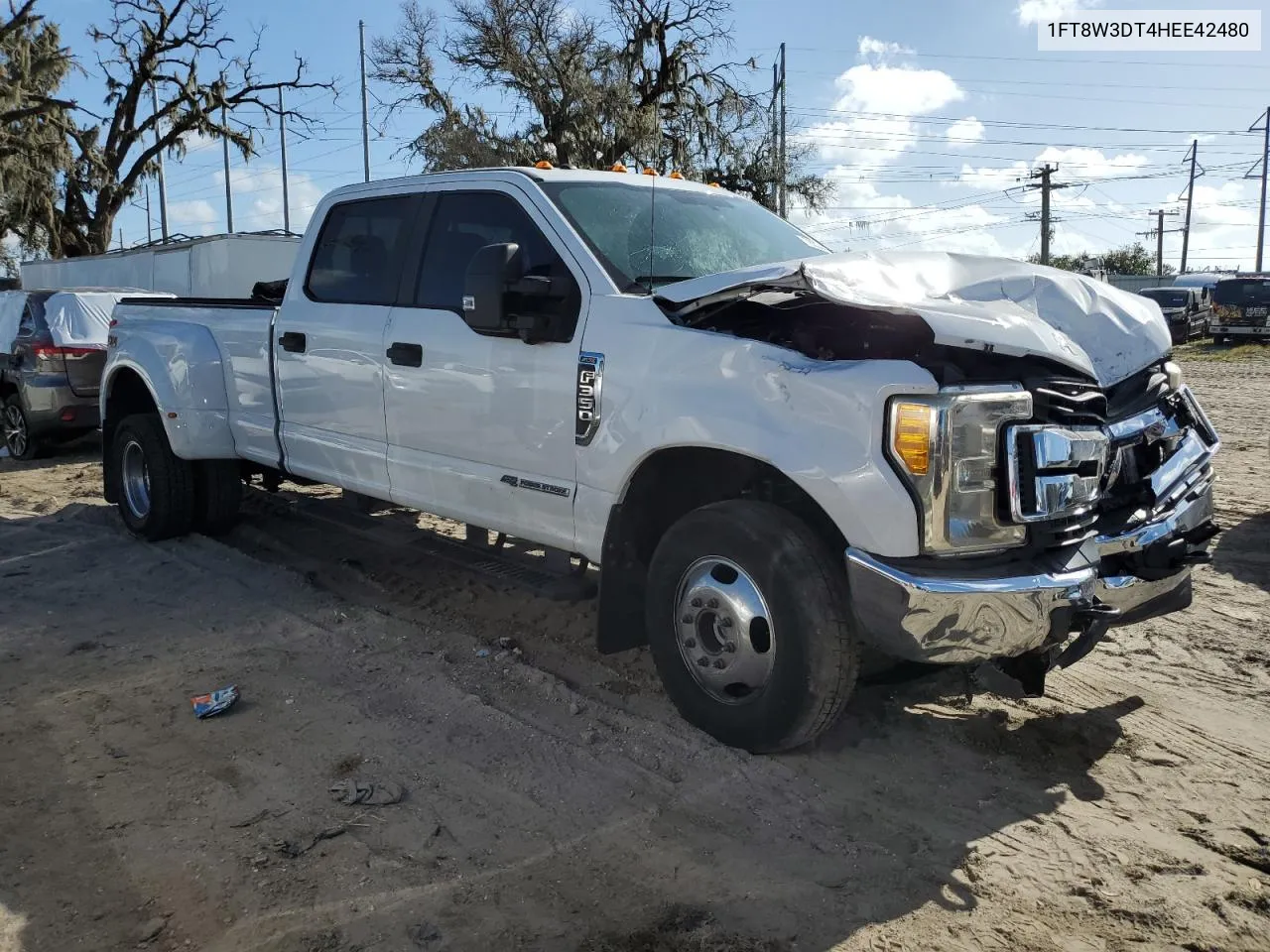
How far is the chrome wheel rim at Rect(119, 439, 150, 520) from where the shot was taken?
7078mm

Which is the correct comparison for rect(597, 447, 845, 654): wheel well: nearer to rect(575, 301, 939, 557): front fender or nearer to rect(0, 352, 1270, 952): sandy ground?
rect(575, 301, 939, 557): front fender

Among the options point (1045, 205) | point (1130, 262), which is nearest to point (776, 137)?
point (1045, 205)

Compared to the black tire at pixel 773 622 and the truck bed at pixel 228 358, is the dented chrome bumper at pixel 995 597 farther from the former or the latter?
the truck bed at pixel 228 358

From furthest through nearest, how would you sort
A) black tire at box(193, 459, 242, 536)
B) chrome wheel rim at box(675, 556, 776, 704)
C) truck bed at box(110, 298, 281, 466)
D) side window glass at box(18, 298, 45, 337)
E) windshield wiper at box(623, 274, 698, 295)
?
side window glass at box(18, 298, 45, 337) → black tire at box(193, 459, 242, 536) → truck bed at box(110, 298, 281, 466) → windshield wiper at box(623, 274, 698, 295) → chrome wheel rim at box(675, 556, 776, 704)

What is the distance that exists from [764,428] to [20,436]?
10.4 metres

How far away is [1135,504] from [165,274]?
19118 mm

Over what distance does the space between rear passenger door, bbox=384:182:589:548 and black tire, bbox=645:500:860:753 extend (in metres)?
0.65

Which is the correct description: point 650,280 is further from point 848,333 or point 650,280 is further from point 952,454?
point 952,454

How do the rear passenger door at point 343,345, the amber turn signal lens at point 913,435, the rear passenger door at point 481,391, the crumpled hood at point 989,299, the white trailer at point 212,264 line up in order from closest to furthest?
1. the amber turn signal lens at point 913,435
2. the crumpled hood at point 989,299
3. the rear passenger door at point 481,391
4. the rear passenger door at point 343,345
5. the white trailer at point 212,264

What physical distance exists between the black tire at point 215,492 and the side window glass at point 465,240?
2.81 m

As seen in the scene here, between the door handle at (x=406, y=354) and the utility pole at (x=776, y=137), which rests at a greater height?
the utility pole at (x=776, y=137)

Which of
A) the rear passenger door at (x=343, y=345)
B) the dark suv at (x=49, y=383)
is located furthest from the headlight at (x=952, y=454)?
the dark suv at (x=49, y=383)

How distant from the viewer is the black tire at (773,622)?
11.1ft

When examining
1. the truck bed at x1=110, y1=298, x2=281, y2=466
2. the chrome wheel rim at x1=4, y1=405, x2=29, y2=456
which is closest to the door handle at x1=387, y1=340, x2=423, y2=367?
the truck bed at x1=110, y1=298, x2=281, y2=466
